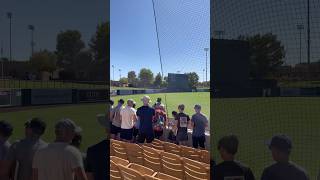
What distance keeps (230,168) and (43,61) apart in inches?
78.1

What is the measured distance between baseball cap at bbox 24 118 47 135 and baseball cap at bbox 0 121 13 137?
15 centimetres

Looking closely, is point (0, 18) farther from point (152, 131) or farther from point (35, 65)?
point (152, 131)

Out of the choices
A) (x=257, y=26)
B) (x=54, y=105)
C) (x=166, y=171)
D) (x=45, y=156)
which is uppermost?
(x=257, y=26)

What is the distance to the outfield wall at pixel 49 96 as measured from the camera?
13.0ft

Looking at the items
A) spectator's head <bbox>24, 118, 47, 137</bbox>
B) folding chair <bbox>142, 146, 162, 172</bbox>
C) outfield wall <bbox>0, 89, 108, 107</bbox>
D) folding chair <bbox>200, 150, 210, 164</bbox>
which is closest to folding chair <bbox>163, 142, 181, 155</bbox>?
folding chair <bbox>200, 150, 210, 164</bbox>

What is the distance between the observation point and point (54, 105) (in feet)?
13.3

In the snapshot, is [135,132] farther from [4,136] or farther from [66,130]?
[66,130]

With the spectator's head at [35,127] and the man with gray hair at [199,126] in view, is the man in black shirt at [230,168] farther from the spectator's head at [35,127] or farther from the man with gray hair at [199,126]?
the man with gray hair at [199,126]

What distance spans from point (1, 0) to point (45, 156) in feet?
4.93

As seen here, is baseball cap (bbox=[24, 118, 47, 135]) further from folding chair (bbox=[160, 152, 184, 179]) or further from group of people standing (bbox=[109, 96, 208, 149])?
group of people standing (bbox=[109, 96, 208, 149])

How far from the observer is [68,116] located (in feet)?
13.0

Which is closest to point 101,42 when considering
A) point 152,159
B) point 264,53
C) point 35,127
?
point 35,127

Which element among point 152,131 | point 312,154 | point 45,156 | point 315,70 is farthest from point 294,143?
point 152,131

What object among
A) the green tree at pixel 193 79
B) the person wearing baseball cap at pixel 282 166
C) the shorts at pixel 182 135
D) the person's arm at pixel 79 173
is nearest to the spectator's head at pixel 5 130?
the person's arm at pixel 79 173
